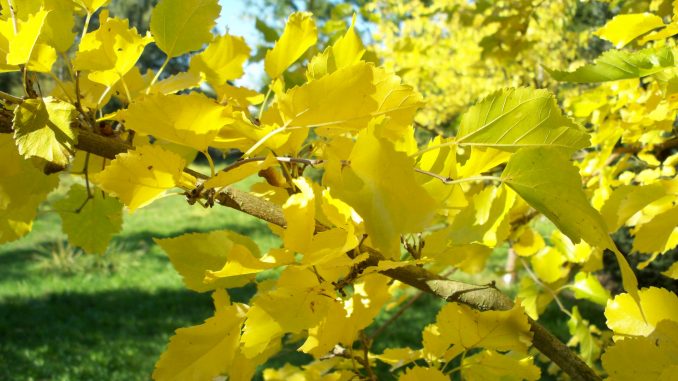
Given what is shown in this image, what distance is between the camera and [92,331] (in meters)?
3.83

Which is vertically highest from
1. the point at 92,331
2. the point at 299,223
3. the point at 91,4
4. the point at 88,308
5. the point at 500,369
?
the point at 91,4

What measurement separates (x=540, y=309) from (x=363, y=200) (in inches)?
34.6

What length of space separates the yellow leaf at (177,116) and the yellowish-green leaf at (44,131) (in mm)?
64

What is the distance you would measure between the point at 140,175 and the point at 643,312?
0.42 meters

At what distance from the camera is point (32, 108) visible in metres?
0.39

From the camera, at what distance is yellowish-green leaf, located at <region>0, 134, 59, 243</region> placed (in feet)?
1.55

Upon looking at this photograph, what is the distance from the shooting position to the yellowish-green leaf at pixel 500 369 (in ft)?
1.52

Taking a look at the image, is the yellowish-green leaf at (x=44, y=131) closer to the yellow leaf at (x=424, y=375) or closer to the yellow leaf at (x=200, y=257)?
the yellow leaf at (x=200, y=257)

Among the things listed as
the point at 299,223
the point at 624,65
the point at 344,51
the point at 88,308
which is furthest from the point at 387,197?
the point at 88,308

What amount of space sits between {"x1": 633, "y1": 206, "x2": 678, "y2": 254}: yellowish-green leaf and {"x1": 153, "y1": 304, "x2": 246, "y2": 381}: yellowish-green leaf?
37 cm

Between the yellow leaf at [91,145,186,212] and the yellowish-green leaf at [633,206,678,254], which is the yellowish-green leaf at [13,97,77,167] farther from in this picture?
the yellowish-green leaf at [633,206,678,254]

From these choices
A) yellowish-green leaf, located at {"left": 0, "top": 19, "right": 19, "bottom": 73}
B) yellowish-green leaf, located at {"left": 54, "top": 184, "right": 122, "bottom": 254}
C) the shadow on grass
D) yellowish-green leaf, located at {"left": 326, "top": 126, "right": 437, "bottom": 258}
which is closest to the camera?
yellowish-green leaf, located at {"left": 326, "top": 126, "right": 437, "bottom": 258}

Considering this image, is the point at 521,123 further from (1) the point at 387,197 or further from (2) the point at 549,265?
(2) the point at 549,265

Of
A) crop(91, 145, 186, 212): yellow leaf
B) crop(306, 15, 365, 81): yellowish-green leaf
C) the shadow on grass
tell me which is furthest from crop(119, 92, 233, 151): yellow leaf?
the shadow on grass
